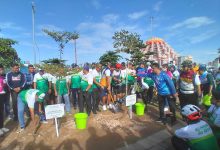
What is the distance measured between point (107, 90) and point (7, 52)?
11.4m

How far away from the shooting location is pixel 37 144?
5746 mm

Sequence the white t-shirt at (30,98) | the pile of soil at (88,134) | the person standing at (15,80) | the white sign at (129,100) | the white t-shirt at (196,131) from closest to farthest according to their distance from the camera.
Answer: the white t-shirt at (196,131)
the pile of soil at (88,134)
the white t-shirt at (30,98)
the white sign at (129,100)
the person standing at (15,80)

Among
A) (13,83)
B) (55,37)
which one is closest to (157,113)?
(13,83)

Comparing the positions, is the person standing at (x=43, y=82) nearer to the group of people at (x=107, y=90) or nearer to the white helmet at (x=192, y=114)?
the group of people at (x=107, y=90)

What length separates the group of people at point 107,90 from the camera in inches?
252

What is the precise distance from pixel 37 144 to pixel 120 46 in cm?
1903

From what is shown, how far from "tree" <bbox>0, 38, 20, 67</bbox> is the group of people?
881 centimetres

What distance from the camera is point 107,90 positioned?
9.43 metres

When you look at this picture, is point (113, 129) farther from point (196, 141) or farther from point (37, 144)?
point (196, 141)

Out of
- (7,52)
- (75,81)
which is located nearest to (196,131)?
(75,81)

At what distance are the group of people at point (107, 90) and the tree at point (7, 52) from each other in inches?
347

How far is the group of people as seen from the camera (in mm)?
6395

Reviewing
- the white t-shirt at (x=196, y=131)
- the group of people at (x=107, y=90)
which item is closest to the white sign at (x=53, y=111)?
the group of people at (x=107, y=90)

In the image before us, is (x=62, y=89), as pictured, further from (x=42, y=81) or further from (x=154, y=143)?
(x=154, y=143)
